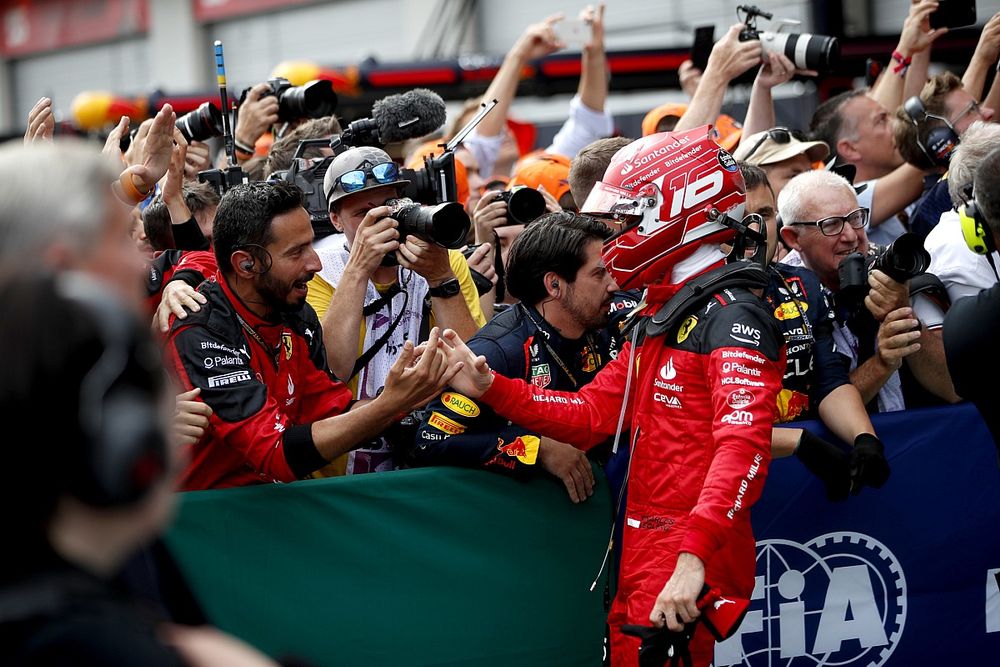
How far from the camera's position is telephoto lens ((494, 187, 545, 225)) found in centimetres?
438

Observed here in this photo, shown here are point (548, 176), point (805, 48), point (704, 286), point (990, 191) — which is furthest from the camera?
point (548, 176)

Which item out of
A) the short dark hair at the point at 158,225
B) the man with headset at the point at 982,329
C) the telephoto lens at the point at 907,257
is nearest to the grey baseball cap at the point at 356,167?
the short dark hair at the point at 158,225

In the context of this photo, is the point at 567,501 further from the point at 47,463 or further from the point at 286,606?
the point at 47,463

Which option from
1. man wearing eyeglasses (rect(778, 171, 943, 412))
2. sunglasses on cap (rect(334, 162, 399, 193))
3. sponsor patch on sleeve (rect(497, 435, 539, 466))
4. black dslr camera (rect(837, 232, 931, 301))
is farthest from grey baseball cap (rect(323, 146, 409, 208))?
black dslr camera (rect(837, 232, 931, 301))

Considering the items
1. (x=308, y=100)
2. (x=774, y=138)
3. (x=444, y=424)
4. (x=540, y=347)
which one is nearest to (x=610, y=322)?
(x=540, y=347)

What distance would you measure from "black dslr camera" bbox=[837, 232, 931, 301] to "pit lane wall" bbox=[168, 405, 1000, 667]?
1.59ft

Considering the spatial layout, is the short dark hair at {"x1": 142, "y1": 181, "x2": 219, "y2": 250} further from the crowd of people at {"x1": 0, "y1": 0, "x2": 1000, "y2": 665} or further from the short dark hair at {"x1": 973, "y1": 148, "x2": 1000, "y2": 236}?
the short dark hair at {"x1": 973, "y1": 148, "x2": 1000, "y2": 236}

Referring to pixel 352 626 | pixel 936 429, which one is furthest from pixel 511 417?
pixel 936 429

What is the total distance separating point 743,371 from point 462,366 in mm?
850

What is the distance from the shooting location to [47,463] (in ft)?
3.88

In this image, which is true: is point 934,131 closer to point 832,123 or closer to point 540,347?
point 832,123

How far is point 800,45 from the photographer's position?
204 inches

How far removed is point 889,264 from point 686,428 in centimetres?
102

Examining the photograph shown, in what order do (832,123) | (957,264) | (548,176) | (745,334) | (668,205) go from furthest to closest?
(832,123), (548,176), (957,264), (668,205), (745,334)
